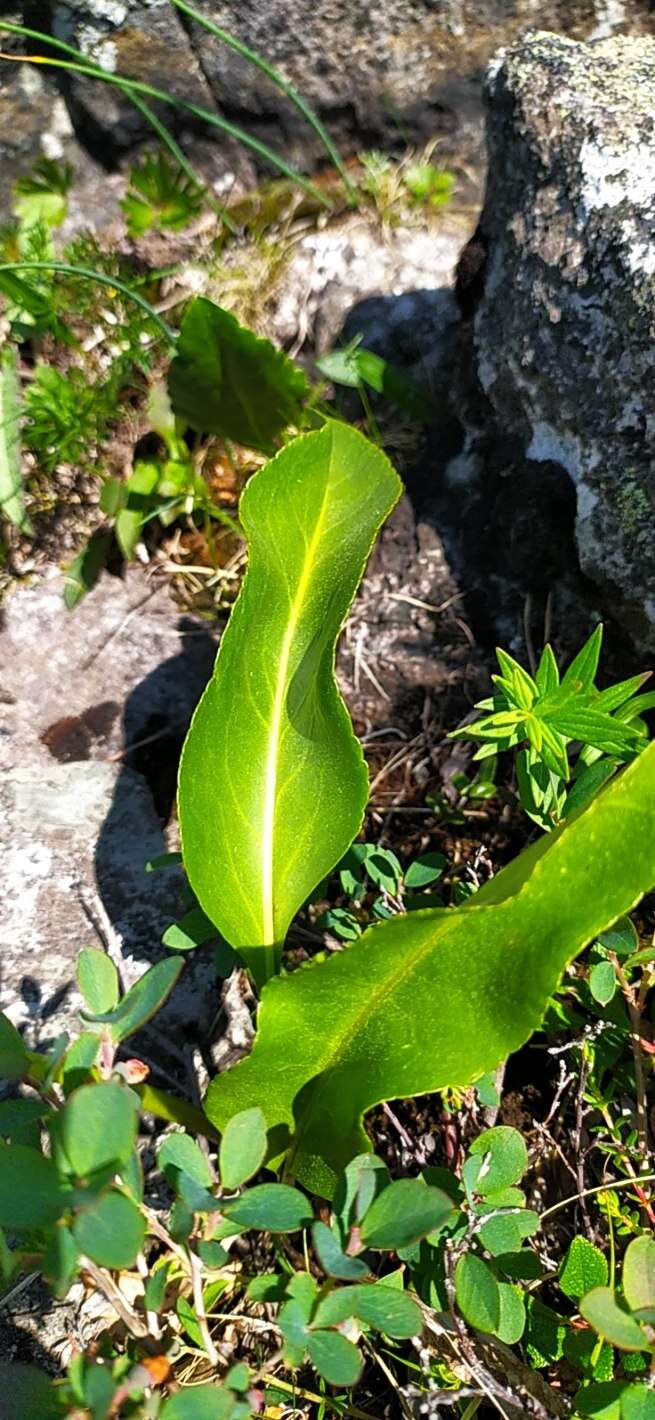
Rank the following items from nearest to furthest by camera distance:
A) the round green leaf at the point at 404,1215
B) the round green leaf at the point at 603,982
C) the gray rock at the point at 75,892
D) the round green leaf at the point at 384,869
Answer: the round green leaf at the point at 404,1215 < the round green leaf at the point at 603,982 < the round green leaf at the point at 384,869 < the gray rock at the point at 75,892

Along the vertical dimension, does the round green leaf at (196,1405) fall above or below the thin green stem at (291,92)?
below

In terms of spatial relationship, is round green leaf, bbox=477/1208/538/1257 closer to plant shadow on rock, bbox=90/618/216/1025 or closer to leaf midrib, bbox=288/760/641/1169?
leaf midrib, bbox=288/760/641/1169

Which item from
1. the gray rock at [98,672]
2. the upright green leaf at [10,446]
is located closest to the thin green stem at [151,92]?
the upright green leaf at [10,446]

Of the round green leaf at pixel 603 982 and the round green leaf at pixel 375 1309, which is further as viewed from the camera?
the round green leaf at pixel 603 982

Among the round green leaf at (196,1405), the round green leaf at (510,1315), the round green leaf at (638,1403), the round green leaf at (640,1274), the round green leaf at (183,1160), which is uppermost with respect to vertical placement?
the round green leaf at (183,1160)

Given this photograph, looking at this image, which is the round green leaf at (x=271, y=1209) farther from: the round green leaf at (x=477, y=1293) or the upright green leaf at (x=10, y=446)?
the upright green leaf at (x=10, y=446)

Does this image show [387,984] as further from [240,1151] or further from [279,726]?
[279,726]

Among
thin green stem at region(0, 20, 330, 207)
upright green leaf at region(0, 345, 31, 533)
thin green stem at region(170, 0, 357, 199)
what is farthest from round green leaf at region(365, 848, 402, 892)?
thin green stem at region(170, 0, 357, 199)

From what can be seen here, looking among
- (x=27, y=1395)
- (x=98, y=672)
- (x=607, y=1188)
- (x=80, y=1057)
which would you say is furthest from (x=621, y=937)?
(x=98, y=672)
